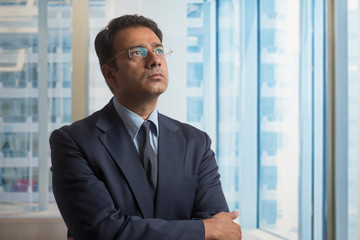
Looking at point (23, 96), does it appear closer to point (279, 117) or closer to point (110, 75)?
point (110, 75)

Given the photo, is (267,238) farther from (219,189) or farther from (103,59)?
(103,59)

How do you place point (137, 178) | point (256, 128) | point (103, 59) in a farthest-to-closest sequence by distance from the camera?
point (256, 128), point (103, 59), point (137, 178)

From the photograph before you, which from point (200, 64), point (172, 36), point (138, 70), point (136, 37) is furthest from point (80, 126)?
point (200, 64)

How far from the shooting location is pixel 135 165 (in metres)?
1.54

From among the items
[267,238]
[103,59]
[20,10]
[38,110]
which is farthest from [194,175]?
[20,10]

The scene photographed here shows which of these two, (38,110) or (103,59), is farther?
(38,110)

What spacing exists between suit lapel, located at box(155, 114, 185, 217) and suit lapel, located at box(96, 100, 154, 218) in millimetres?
44

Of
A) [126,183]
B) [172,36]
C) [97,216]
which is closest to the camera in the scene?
[97,216]

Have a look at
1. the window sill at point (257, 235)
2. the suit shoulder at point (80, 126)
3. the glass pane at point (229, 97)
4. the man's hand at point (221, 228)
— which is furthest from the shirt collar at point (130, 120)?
the window sill at point (257, 235)

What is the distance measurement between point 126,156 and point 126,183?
0.33 ft

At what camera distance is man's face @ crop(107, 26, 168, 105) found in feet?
5.28

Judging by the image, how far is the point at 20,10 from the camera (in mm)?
3066

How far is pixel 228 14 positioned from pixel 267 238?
5.32ft

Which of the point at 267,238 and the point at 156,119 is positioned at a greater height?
the point at 156,119
